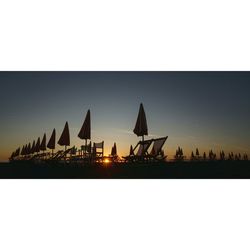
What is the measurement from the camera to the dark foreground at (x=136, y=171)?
6.10 meters

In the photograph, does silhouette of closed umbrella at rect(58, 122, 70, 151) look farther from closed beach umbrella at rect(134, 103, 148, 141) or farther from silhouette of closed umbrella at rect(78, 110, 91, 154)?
closed beach umbrella at rect(134, 103, 148, 141)

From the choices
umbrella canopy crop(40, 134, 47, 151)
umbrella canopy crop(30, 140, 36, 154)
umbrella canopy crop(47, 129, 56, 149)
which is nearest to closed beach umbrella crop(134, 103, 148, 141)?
umbrella canopy crop(47, 129, 56, 149)

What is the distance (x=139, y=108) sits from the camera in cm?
638

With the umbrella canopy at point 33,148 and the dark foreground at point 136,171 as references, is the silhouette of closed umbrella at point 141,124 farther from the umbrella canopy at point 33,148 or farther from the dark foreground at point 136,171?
the umbrella canopy at point 33,148

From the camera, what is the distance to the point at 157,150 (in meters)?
6.38

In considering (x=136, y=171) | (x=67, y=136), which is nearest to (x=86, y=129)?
(x=67, y=136)

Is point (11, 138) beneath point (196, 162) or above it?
above

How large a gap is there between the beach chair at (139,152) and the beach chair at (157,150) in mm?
82

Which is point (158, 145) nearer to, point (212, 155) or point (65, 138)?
point (212, 155)

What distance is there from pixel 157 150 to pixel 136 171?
1.72ft

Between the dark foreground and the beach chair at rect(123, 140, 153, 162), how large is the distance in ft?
0.47
